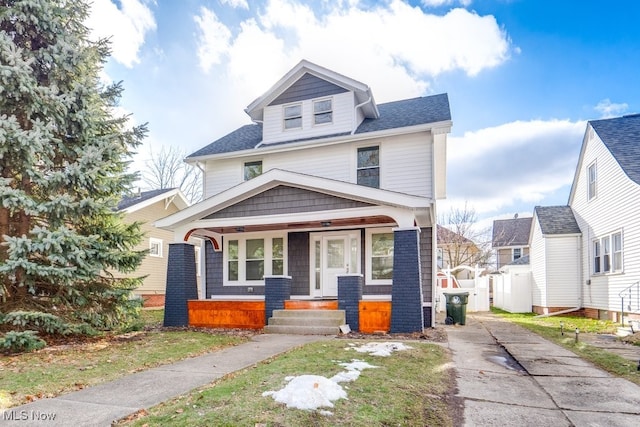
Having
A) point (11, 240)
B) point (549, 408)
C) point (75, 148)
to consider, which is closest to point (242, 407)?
point (549, 408)

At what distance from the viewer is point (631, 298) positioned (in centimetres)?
1128

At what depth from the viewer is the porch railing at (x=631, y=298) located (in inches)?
429

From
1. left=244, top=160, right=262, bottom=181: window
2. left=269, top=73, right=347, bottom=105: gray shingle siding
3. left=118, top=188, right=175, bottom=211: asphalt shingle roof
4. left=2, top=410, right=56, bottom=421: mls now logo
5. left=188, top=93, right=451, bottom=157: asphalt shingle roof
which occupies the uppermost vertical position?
left=269, top=73, right=347, bottom=105: gray shingle siding

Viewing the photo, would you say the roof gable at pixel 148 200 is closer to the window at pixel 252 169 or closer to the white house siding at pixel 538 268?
the window at pixel 252 169

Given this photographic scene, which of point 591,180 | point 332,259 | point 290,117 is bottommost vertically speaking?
point 332,259

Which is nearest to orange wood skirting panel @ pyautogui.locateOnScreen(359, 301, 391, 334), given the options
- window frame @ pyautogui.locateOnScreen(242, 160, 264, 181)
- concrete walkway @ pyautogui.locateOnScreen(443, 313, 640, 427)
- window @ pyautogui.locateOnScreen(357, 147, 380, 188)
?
concrete walkway @ pyautogui.locateOnScreen(443, 313, 640, 427)

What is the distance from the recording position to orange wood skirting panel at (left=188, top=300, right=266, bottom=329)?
1041 centimetres

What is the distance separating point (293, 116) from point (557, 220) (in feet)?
39.1

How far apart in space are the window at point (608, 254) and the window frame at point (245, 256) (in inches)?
Result: 418

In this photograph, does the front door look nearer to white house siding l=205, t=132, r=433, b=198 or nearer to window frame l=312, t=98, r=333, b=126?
white house siding l=205, t=132, r=433, b=198

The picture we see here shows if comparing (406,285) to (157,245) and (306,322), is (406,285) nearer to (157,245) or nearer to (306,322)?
(306,322)

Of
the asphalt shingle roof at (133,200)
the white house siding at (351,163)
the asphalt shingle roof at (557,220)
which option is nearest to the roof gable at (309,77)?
the white house siding at (351,163)

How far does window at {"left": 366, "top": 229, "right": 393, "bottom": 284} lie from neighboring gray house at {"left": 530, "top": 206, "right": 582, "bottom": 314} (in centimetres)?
829

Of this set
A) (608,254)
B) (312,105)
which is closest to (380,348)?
(312,105)
